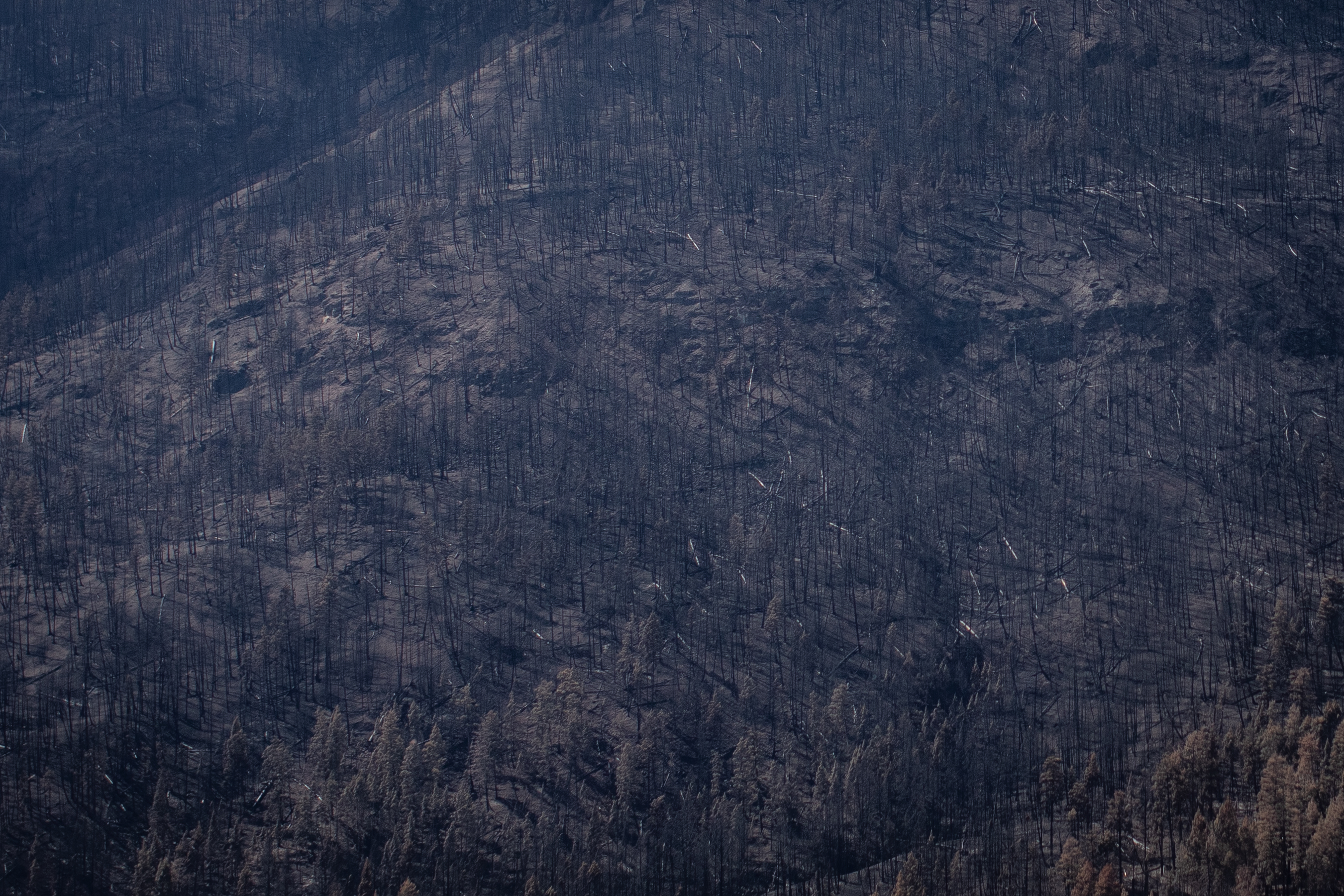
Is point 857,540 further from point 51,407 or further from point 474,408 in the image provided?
point 51,407

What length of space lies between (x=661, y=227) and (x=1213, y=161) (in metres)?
74.1

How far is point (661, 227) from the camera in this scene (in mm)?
157750

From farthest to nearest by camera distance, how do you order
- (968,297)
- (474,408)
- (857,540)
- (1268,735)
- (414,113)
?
(414,113) → (968,297) → (474,408) → (857,540) → (1268,735)

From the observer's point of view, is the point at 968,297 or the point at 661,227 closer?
the point at 968,297

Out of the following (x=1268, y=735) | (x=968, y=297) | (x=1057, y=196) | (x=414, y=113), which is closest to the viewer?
(x=1268, y=735)

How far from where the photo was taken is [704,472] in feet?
421

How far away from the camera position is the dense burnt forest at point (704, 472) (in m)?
95.9

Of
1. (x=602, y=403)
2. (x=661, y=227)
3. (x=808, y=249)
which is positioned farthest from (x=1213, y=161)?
(x=602, y=403)

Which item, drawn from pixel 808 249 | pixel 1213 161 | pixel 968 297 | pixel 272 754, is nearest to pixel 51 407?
pixel 272 754

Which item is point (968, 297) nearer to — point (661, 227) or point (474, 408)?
point (661, 227)

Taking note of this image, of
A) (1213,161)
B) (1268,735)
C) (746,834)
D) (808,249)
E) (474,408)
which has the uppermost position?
(1213,161)

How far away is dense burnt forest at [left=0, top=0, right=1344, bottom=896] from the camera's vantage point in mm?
95938

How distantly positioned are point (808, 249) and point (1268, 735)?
273ft

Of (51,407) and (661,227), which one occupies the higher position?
(661,227)
